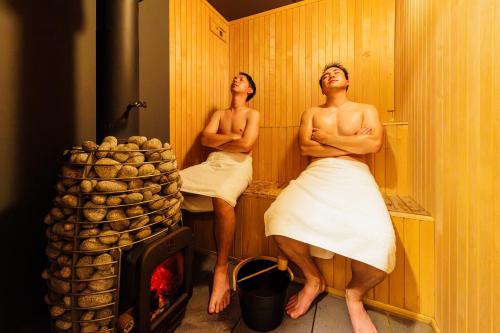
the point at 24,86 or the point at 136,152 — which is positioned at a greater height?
the point at 24,86

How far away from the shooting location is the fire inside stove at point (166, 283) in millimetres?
1026

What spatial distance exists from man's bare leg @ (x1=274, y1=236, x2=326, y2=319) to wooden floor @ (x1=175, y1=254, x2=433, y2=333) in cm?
5

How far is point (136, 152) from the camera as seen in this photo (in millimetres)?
935

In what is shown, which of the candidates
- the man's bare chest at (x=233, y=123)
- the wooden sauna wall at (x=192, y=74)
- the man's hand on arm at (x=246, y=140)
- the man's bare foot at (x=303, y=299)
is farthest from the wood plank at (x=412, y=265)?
the wooden sauna wall at (x=192, y=74)

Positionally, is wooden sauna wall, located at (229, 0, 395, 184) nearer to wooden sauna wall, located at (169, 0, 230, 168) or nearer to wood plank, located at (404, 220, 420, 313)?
wooden sauna wall, located at (169, 0, 230, 168)

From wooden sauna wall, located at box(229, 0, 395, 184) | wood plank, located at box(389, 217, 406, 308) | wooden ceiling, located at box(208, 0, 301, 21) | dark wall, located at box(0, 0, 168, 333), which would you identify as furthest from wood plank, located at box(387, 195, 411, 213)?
wooden ceiling, located at box(208, 0, 301, 21)

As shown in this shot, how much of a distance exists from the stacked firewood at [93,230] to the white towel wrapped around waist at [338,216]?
74 centimetres

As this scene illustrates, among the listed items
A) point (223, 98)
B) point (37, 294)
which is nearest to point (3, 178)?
point (37, 294)

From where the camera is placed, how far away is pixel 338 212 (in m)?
1.17

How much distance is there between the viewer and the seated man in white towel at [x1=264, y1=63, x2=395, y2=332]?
42.5 inches

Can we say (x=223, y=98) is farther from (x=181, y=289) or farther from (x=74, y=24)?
(x=181, y=289)

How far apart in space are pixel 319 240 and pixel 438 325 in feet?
2.54

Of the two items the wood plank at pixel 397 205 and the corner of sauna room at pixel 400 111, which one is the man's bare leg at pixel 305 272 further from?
the wood plank at pixel 397 205

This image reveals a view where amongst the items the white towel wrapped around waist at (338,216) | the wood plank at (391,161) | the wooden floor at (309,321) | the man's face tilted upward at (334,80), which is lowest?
the wooden floor at (309,321)
